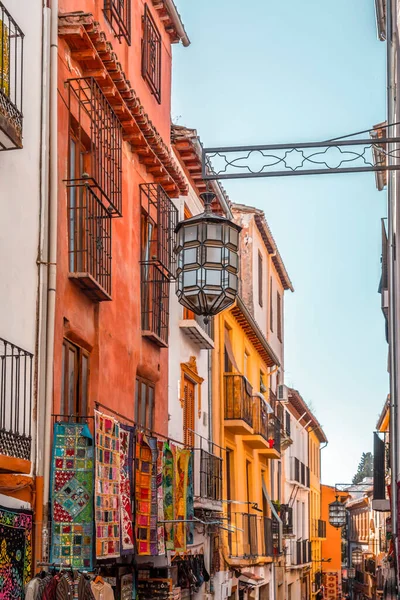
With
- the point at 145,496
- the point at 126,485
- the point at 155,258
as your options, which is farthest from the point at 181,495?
the point at 155,258

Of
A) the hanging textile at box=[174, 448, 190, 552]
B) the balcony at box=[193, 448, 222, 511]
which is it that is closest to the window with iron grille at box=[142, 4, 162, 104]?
the hanging textile at box=[174, 448, 190, 552]

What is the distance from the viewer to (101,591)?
1061 cm

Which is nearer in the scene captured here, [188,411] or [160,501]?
[160,501]

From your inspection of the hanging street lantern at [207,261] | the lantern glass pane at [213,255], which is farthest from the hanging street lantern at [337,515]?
the lantern glass pane at [213,255]

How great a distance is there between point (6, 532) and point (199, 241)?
10.3 feet

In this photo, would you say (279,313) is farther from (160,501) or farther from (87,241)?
(87,241)

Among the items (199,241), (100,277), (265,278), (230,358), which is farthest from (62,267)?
(265,278)

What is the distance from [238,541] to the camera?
24.9 metres

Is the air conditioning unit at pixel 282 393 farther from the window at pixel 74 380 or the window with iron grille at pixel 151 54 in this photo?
the window at pixel 74 380

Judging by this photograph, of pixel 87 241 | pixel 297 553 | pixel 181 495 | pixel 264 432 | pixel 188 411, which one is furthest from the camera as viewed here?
pixel 297 553

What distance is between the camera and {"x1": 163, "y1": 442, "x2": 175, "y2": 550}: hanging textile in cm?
1422

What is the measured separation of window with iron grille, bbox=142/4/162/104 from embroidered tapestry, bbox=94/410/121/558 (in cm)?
638

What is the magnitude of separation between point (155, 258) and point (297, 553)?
86.7 ft

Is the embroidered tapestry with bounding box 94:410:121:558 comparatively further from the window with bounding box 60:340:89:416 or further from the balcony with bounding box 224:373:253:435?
the balcony with bounding box 224:373:253:435
